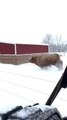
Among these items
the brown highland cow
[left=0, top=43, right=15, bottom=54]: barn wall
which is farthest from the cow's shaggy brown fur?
[left=0, top=43, right=15, bottom=54]: barn wall

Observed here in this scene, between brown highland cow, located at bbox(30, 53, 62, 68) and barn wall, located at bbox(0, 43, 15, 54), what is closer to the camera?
brown highland cow, located at bbox(30, 53, 62, 68)

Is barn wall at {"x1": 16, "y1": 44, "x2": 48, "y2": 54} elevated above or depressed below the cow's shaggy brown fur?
below

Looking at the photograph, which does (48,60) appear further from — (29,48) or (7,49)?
(29,48)

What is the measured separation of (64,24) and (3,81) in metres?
4.53

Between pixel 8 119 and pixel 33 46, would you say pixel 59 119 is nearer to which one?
pixel 8 119

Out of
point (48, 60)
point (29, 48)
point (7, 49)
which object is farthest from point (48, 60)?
point (29, 48)

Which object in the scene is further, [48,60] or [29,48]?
[29,48]

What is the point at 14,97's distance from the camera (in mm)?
3725

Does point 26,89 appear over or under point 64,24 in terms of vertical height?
under

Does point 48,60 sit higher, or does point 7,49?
point 48,60

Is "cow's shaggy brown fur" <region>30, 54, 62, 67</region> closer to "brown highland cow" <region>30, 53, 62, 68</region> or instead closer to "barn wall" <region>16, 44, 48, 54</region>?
"brown highland cow" <region>30, 53, 62, 68</region>

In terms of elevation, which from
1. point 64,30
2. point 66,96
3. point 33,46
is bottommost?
point 33,46

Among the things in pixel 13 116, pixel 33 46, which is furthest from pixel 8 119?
pixel 33 46

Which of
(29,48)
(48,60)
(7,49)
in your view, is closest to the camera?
(48,60)
